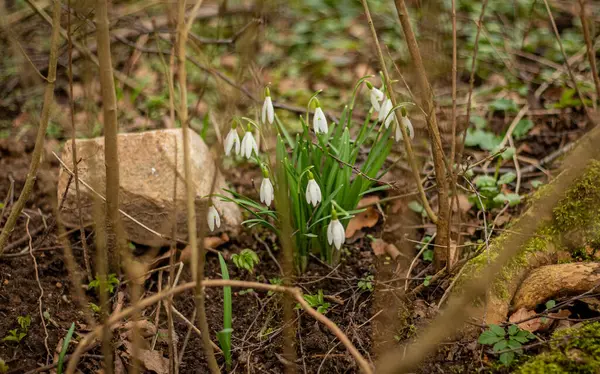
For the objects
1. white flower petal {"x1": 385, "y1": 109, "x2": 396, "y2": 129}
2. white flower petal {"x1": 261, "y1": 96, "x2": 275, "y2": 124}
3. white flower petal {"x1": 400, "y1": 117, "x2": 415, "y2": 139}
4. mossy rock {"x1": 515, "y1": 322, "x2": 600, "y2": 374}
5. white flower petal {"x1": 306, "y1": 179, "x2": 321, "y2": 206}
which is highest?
white flower petal {"x1": 261, "y1": 96, "x2": 275, "y2": 124}

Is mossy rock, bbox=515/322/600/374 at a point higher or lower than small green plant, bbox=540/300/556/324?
lower

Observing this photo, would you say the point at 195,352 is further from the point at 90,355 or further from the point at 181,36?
the point at 181,36

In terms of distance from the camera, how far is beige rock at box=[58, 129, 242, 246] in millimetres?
2875

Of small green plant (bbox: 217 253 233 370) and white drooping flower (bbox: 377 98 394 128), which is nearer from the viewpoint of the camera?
small green plant (bbox: 217 253 233 370)

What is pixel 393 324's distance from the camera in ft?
7.63

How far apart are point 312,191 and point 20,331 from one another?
1.26 m

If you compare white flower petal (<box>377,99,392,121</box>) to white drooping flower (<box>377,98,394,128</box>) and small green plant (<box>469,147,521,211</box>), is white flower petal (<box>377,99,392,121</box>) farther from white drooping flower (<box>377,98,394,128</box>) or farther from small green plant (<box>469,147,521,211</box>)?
small green plant (<box>469,147,521,211</box>)

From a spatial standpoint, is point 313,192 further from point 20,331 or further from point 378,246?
point 20,331

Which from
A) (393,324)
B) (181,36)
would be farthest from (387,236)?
(181,36)

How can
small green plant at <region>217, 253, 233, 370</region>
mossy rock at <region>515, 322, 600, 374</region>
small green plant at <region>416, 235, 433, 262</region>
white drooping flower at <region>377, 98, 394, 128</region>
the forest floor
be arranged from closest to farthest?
mossy rock at <region>515, 322, 600, 374</region>
small green plant at <region>217, 253, 233, 370</region>
the forest floor
white drooping flower at <region>377, 98, 394, 128</region>
small green plant at <region>416, 235, 433, 262</region>

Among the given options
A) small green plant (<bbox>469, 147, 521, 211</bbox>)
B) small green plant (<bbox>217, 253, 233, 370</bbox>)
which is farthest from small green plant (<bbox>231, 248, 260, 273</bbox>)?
small green plant (<bbox>469, 147, 521, 211</bbox>)

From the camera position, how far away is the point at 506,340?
81.5 inches

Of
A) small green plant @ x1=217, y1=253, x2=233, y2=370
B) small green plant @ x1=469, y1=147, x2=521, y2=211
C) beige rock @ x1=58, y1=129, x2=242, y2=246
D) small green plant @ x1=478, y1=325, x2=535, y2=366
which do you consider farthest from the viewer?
small green plant @ x1=469, y1=147, x2=521, y2=211

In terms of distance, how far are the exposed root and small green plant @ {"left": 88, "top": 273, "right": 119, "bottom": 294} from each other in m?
1.66
